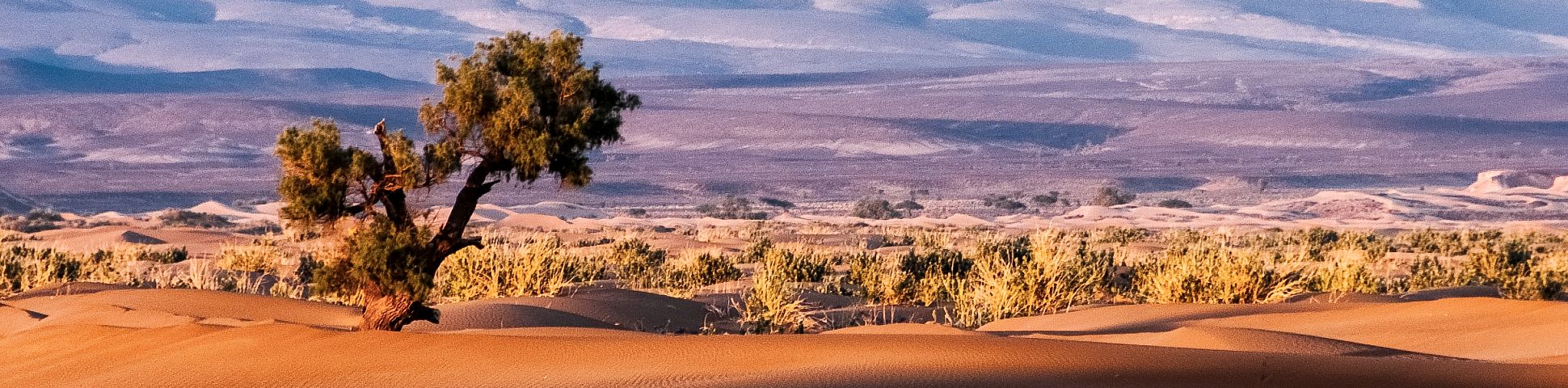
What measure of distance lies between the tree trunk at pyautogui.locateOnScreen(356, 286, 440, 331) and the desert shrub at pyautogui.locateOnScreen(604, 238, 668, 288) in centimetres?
576

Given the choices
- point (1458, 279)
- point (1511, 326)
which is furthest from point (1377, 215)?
point (1511, 326)

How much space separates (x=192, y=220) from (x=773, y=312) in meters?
28.4

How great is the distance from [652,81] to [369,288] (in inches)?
5223

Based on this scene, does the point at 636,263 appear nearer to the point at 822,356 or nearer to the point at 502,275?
the point at 502,275

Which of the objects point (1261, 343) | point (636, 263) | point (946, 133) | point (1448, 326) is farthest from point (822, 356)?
point (946, 133)

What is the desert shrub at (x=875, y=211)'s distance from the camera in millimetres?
45812

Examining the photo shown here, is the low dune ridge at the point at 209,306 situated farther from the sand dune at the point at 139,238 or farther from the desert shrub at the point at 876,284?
the sand dune at the point at 139,238

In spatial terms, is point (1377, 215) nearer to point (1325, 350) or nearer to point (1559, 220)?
point (1559, 220)

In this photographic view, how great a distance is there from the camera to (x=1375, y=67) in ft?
472

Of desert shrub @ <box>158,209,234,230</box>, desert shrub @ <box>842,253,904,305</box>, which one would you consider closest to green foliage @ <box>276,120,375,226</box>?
desert shrub @ <box>842,253,904,305</box>

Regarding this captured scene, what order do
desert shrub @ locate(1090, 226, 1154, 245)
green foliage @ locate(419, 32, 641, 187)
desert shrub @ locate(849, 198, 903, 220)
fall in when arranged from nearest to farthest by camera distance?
green foliage @ locate(419, 32, 641, 187) → desert shrub @ locate(1090, 226, 1154, 245) → desert shrub @ locate(849, 198, 903, 220)

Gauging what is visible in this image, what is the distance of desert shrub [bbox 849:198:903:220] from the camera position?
45812mm

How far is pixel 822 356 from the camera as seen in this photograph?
A: 689 cm

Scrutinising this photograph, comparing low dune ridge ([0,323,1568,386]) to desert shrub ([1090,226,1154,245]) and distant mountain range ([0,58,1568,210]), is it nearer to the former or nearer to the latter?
desert shrub ([1090,226,1154,245])
